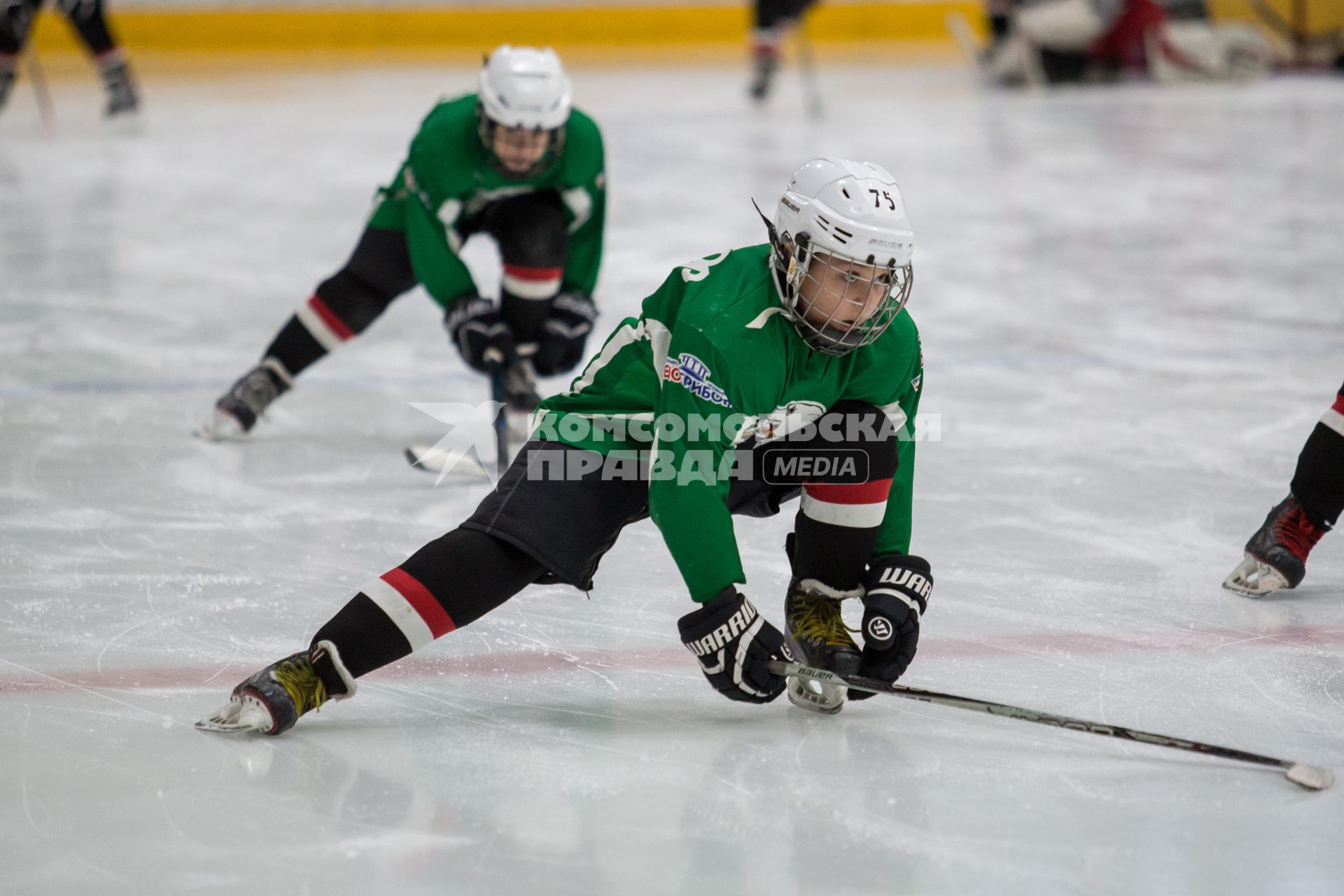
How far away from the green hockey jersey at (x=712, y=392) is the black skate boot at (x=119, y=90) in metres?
5.99

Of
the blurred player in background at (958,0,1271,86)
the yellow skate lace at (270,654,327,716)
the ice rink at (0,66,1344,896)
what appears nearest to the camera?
the ice rink at (0,66,1344,896)

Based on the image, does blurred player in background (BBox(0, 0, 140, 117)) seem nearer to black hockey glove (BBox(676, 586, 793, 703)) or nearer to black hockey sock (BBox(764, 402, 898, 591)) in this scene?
black hockey sock (BBox(764, 402, 898, 591))

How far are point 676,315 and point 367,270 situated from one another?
62.0 inches

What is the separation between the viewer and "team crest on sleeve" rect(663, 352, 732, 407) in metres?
1.92

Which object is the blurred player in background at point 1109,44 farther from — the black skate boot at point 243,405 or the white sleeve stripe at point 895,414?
the white sleeve stripe at point 895,414

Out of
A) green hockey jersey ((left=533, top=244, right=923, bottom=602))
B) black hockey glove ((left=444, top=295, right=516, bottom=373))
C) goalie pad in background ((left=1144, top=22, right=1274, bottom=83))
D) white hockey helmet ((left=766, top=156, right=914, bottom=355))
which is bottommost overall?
goalie pad in background ((left=1144, top=22, right=1274, bottom=83))

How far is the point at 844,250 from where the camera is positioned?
76.0 inches

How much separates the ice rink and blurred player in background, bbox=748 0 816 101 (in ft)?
9.75

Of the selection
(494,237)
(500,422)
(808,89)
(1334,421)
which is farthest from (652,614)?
(808,89)

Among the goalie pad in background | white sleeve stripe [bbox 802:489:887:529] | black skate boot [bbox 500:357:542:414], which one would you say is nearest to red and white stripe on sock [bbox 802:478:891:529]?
white sleeve stripe [bbox 802:489:887:529]

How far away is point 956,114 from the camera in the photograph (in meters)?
8.26

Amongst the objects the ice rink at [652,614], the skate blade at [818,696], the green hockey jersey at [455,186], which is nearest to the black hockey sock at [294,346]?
the ice rink at [652,614]

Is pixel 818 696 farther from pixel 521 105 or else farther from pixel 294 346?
pixel 294 346

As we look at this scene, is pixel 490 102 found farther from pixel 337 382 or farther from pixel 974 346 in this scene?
pixel 974 346
